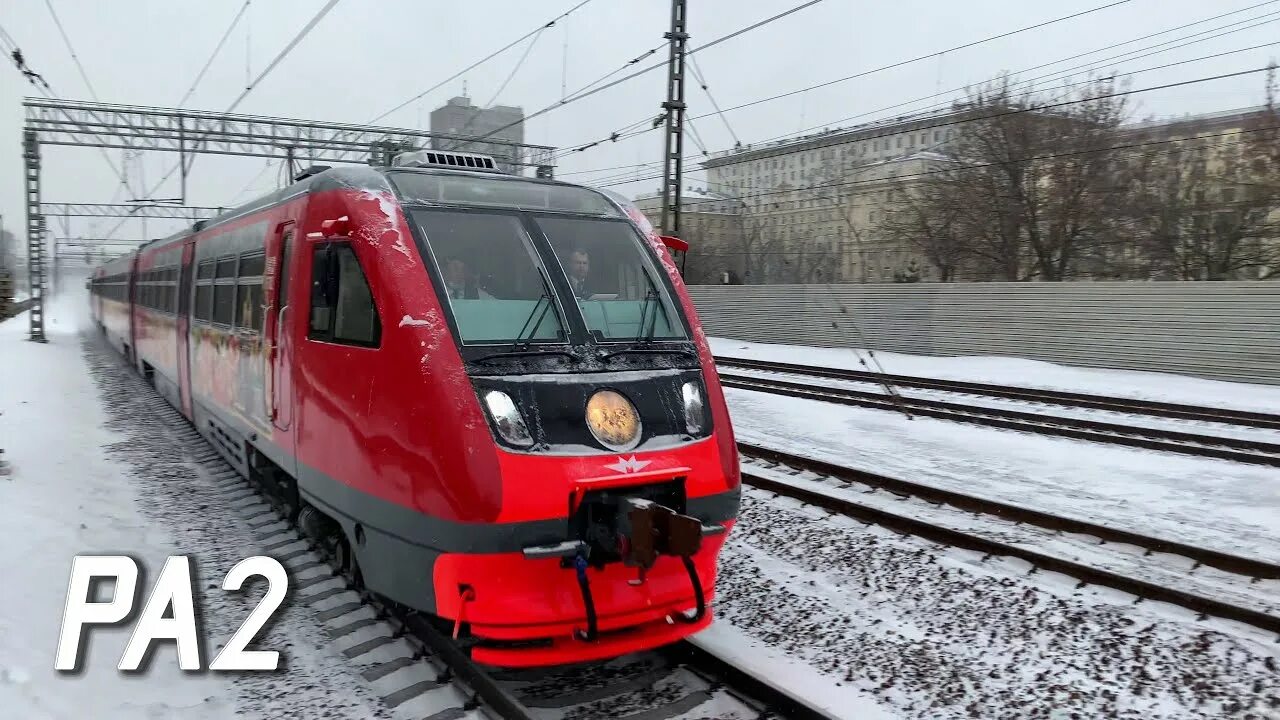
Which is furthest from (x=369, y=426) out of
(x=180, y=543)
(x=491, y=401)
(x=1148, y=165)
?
(x=1148, y=165)

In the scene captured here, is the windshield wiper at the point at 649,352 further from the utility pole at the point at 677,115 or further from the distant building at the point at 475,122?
the distant building at the point at 475,122

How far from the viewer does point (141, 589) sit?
18.3 feet

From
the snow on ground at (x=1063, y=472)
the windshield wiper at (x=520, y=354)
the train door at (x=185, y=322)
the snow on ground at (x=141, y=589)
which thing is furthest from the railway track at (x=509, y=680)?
the train door at (x=185, y=322)

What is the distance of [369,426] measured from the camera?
4.36 m

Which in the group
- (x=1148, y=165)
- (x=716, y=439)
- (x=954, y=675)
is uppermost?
(x=1148, y=165)

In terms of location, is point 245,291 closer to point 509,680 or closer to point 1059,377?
point 509,680

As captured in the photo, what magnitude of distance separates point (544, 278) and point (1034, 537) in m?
5.04

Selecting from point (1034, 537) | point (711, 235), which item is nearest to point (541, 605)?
point (1034, 537)

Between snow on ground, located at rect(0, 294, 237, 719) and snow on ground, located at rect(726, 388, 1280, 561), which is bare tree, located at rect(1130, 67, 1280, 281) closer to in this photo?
snow on ground, located at rect(726, 388, 1280, 561)

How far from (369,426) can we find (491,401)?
815 millimetres

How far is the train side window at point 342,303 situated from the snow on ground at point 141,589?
1885 millimetres

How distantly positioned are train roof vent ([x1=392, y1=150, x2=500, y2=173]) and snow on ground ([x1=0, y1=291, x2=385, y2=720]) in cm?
322

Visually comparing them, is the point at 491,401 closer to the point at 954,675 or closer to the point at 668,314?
the point at 668,314

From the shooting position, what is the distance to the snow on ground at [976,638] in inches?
175
